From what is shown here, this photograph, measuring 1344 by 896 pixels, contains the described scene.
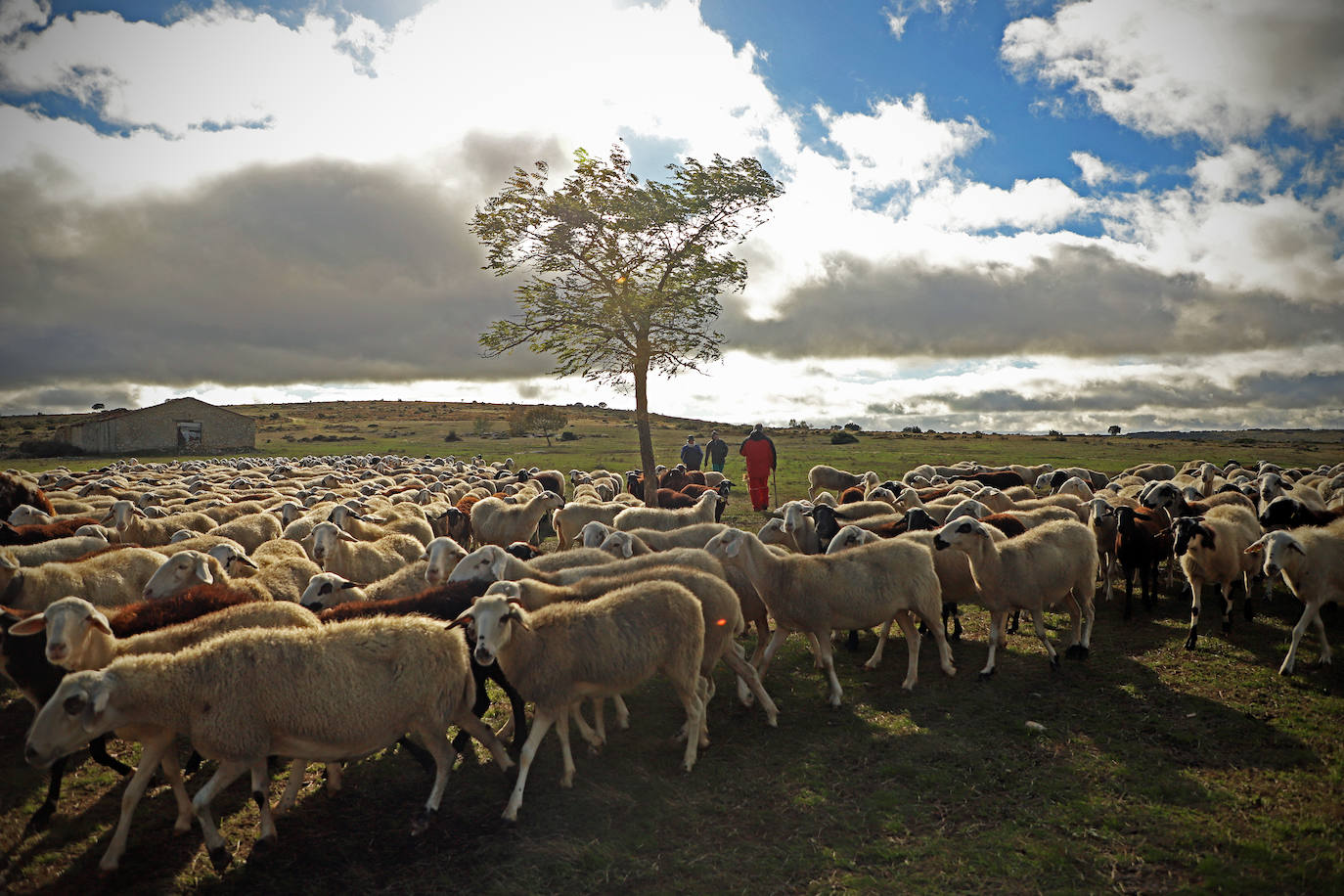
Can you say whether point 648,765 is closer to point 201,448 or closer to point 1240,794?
point 1240,794

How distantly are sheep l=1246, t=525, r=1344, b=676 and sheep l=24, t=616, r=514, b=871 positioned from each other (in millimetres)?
9822

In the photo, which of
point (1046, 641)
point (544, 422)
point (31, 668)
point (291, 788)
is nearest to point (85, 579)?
point (31, 668)

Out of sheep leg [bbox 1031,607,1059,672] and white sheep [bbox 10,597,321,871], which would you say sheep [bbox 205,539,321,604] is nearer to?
white sheep [bbox 10,597,321,871]

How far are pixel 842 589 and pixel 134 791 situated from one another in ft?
23.3

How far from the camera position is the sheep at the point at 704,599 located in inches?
286

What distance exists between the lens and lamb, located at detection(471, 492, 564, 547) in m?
15.4

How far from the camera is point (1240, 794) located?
5.76 meters

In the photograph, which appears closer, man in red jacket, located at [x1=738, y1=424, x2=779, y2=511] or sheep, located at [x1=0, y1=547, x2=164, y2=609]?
sheep, located at [x1=0, y1=547, x2=164, y2=609]

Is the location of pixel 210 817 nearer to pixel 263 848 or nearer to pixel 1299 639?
pixel 263 848

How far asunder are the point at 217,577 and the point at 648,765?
5693 millimetres

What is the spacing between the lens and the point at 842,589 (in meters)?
8.49

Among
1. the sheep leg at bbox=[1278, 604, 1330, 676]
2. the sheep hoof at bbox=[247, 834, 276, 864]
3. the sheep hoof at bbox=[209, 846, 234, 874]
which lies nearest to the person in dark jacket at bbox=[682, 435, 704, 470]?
the sheep leg at bbox=[1278, 604, 1330, 676]

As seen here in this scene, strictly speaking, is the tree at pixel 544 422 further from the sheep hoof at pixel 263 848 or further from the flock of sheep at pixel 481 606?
the sheep hoof at pixel 263 848

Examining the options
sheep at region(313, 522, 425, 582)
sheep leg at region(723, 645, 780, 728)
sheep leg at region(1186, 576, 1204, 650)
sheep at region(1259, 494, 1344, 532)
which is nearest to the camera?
sheep leg at region(723, 645, 780, 728)
